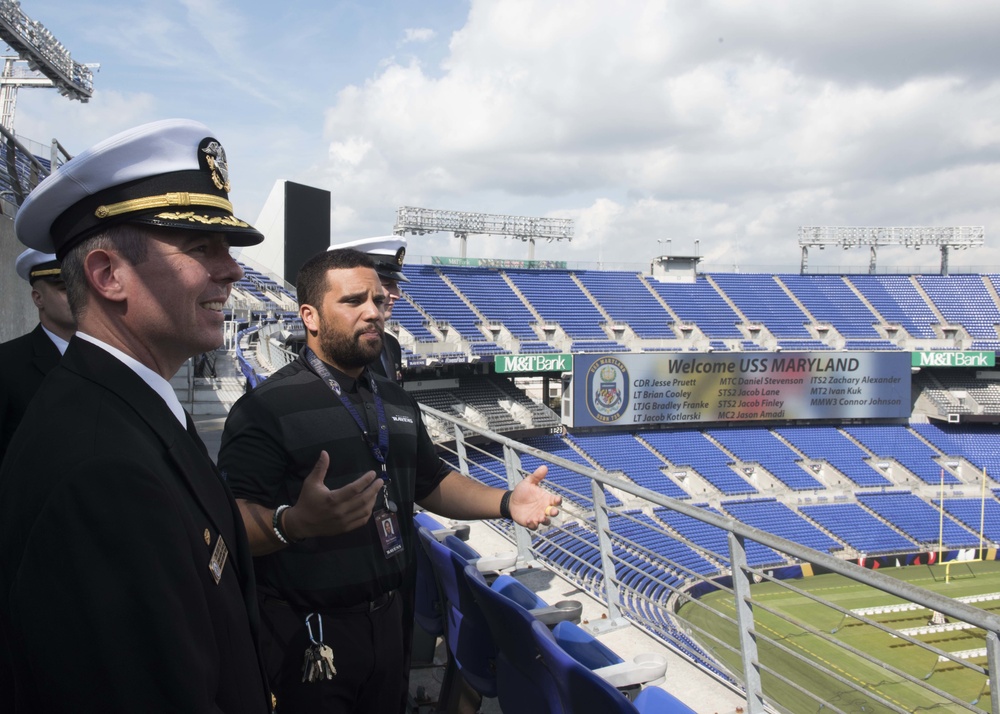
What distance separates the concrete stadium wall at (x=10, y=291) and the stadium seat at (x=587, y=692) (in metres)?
4.06


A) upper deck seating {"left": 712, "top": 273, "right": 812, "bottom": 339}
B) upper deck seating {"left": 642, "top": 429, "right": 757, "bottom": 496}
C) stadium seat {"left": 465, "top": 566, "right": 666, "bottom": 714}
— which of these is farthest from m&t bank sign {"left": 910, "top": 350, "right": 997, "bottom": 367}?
stadium seat {"left": 465, "top": 566, "right": 666, "bottom": 714}

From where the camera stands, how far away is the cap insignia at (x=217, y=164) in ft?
3.97

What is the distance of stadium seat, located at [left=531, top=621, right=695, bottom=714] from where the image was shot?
1562mm

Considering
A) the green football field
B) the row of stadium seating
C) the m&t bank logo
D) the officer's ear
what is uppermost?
the row of stadium seating

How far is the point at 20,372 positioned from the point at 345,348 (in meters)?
1.15

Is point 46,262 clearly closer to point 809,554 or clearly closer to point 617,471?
point 809,554

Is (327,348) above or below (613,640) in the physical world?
above

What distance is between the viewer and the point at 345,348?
2115 mm

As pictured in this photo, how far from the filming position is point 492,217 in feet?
103

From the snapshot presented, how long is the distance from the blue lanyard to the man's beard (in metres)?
0.05

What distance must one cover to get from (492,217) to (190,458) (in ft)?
102

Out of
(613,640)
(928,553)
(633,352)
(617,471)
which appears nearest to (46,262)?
(613,640)

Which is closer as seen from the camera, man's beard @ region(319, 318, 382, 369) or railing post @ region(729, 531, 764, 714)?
man's beard @ region(319, 318, 382, 369)

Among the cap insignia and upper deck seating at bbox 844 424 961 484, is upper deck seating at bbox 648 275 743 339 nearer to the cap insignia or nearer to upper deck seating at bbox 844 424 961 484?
upper deck seating at bbox 844 424 961 484
